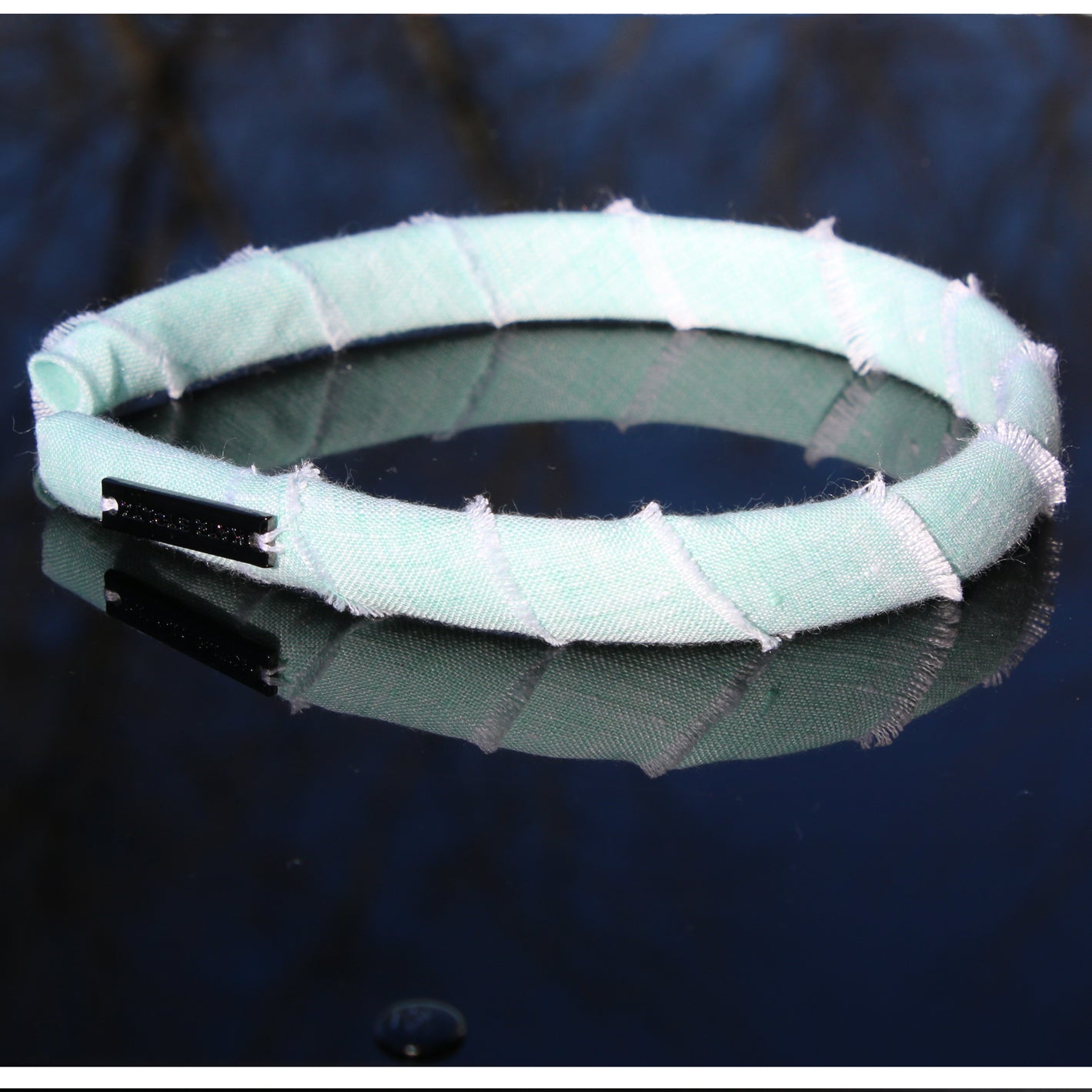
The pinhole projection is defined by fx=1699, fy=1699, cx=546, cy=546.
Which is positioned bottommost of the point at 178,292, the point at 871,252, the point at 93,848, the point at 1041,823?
the point at 93,848

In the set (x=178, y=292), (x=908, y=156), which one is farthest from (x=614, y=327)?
(x=908, y=156)

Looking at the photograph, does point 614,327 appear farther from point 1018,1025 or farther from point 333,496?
point 1018,1025

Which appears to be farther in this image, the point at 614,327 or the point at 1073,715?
the point at 614,327

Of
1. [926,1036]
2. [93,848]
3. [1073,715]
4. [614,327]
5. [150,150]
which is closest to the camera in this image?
[926,1036]

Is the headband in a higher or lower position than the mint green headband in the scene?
lower

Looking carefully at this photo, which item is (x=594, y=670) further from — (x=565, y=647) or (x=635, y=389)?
(x=635, y=389)

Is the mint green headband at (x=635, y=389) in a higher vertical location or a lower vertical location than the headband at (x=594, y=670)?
higher

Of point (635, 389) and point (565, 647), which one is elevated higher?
point (635, 389)

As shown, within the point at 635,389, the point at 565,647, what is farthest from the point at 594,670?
the point at 635,389
